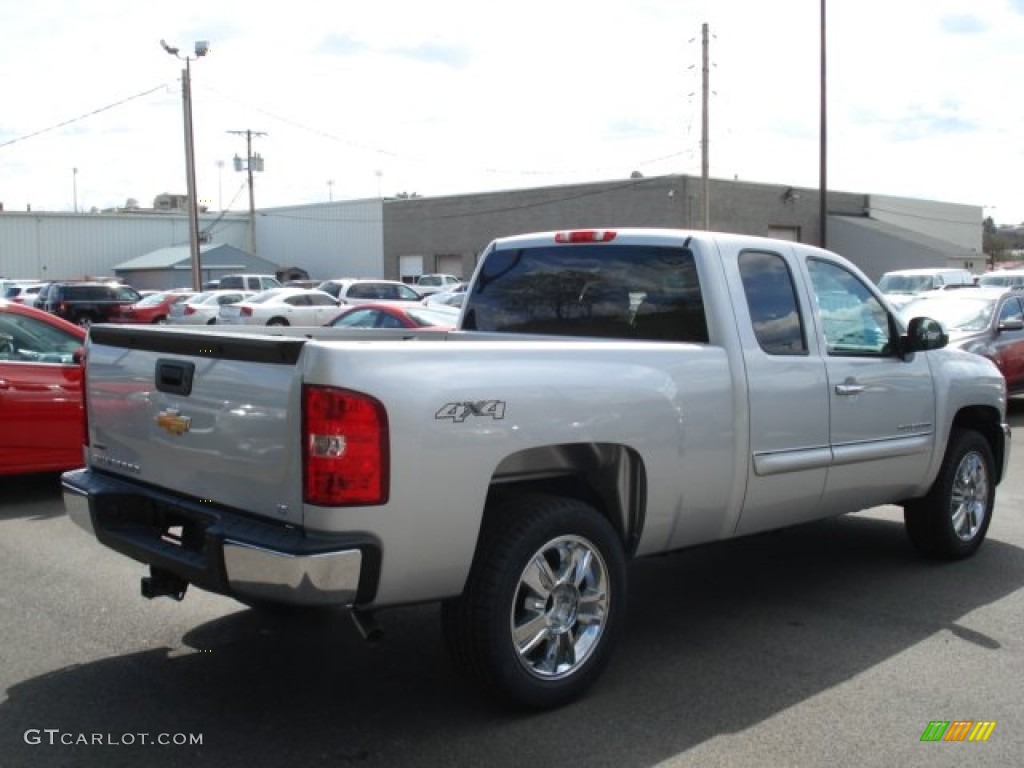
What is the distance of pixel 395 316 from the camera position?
56.7 ft

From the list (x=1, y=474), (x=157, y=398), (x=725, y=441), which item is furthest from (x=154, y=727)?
(x=1, y=474)

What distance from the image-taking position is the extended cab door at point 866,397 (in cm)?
559

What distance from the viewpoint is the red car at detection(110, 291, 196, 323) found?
34.3 metres

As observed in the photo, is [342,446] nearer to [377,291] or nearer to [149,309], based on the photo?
[377,291]

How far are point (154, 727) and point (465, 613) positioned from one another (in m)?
1.30

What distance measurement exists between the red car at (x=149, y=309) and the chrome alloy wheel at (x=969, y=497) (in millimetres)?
29471

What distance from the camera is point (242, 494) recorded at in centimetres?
389

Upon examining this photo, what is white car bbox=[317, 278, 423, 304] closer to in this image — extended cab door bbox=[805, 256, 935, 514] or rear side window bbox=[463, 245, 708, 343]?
rear side window bbox=[463, 245, 708, 343]

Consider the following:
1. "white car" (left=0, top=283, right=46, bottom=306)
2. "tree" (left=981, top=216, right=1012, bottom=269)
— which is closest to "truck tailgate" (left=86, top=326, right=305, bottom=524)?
"white car" (left=0, top=283, right=46, bottom=306)

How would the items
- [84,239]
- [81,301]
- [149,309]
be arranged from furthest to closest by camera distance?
[84,239], [149,309], [81,301]

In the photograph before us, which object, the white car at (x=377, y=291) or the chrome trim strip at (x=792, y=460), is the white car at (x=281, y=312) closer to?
the white car at (x=377, y=291)

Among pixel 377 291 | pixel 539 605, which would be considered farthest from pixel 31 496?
pixel 377 291

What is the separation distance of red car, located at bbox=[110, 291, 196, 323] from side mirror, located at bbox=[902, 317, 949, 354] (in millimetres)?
29834

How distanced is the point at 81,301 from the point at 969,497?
3304 centimetres
